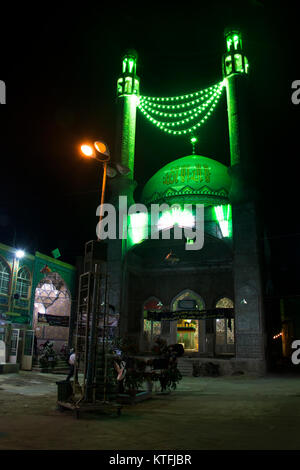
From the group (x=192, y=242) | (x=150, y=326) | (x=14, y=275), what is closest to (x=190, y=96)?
(x=192, y=242)

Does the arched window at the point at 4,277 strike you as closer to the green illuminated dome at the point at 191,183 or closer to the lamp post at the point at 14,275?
the lamp post at the point at 14,275

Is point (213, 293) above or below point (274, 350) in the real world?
above

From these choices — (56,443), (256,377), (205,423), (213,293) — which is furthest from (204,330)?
(56,443)

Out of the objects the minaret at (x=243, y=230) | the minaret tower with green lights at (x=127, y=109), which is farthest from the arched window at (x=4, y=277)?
the minaret at (x=243, y=230)

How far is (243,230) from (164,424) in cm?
1684

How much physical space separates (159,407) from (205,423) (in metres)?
2.61

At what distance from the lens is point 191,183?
88.5ft

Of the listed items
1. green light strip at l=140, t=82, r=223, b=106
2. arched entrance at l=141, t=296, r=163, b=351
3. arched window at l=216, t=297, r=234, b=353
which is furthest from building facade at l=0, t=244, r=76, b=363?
green light strip at l=140, t=82, r=223, b=106

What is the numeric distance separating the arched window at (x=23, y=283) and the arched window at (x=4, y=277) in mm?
970

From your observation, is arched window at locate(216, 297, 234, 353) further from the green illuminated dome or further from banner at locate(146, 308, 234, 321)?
the green illuminated dome

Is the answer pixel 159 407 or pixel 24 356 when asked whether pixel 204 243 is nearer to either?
pixel 24 356

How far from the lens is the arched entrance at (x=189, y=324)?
2769 cm

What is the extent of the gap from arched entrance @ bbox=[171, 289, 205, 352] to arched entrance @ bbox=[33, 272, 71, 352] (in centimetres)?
803

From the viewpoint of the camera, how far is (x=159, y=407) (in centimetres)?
1030
